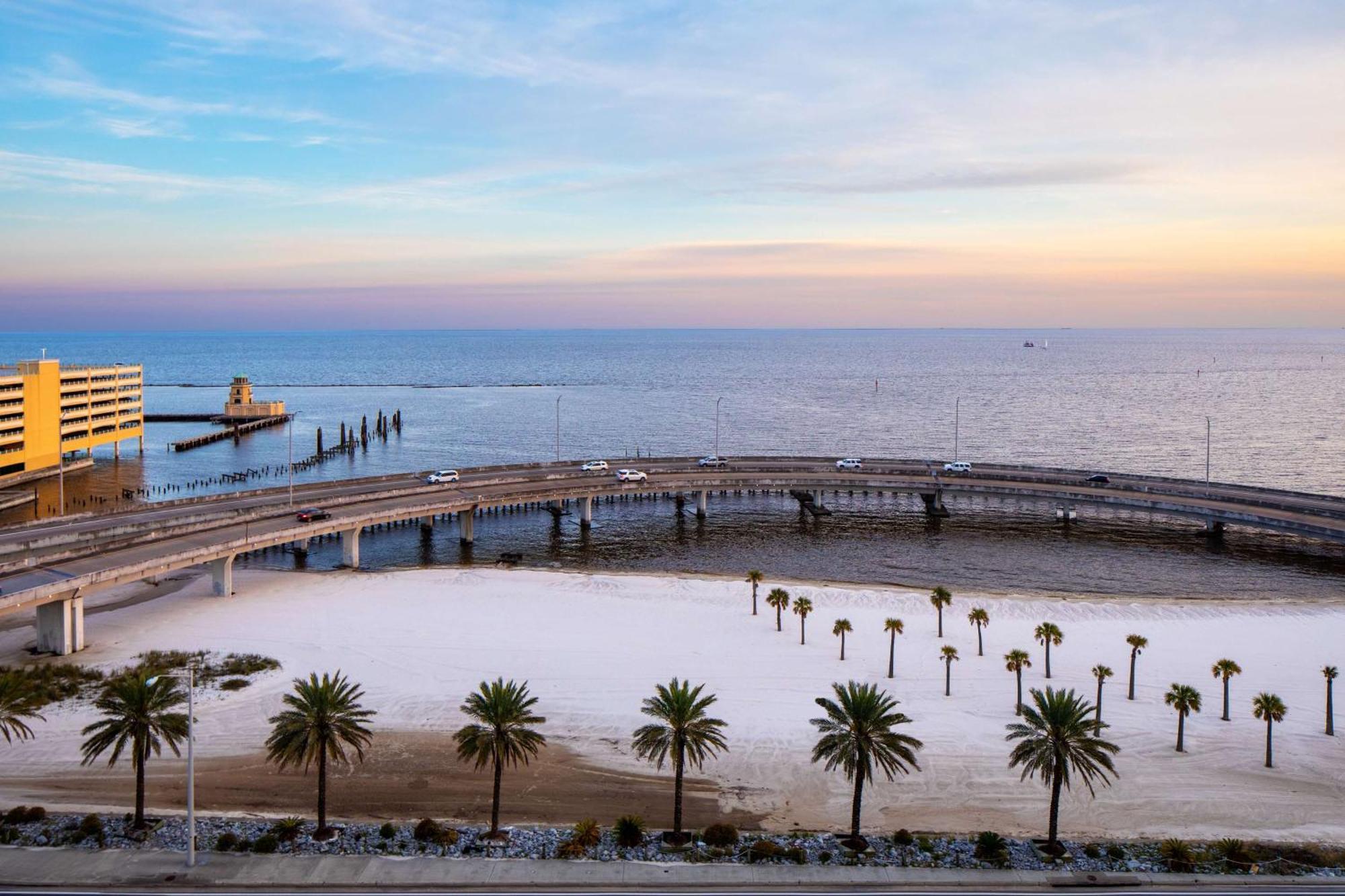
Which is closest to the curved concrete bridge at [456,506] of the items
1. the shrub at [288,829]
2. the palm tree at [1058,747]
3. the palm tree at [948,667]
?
the shrub at [288,829]

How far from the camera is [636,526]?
88875 millimetres

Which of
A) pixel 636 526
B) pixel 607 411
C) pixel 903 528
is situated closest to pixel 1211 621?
pixel 903 528

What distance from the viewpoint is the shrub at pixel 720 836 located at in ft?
96.1

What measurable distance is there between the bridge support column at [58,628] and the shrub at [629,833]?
32718 mm

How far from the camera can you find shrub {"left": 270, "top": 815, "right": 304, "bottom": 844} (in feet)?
95.2

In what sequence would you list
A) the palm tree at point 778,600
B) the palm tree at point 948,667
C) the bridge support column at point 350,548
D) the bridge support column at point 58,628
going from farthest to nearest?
1. the bridge support column at point 350,548
2. the palm tree at point 778,600
3. the bridge support column at point 58,628
4. the palm tree at point 948,667

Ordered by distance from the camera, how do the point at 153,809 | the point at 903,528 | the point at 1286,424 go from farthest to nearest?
the point at 1286,424
the point at 903,528
the point at 153,809

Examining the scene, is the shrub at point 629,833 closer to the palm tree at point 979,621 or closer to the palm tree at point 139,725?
the palm tree at point 139,725

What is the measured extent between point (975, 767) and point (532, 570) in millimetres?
37485

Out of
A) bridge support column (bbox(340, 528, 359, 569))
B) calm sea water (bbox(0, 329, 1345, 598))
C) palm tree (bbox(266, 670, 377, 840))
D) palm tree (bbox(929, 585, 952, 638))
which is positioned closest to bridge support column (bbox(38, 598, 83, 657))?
palm tree (bbox(266, 670, 377, 840))

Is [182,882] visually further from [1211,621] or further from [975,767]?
[1211,621]

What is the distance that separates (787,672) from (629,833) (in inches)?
704

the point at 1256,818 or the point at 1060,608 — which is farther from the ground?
the point at 1060,608

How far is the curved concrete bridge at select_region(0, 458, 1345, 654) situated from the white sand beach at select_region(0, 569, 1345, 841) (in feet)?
10.7
